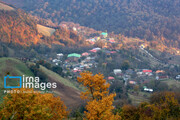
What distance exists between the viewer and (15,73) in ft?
85.7

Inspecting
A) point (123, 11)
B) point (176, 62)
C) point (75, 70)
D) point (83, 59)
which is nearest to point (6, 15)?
point (83, 59)

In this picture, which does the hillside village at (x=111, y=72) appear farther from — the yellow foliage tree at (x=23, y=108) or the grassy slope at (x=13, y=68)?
the yellow foliage tree at (x=23, y=108)

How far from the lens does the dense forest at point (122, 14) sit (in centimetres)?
8788

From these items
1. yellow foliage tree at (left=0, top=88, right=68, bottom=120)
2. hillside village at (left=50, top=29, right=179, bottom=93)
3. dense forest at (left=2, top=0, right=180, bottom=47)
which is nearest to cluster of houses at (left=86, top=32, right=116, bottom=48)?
dense forest at (left=2, top=0, right=180, bottom=47)

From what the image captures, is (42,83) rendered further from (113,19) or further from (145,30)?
(113,19)

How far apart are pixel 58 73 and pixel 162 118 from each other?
23713 millimetres

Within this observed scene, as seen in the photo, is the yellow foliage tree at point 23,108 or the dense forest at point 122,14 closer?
the yellow foliage tree at point 23,108

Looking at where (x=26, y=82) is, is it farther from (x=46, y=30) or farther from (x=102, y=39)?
(x=102, y=39)

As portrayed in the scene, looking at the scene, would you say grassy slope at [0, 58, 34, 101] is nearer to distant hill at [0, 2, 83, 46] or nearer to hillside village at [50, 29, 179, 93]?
hillside village at [50, 29, 179, 93]

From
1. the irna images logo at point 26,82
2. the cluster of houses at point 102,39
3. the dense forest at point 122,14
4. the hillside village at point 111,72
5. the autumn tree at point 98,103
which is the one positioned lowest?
the hillside village at point 111,72

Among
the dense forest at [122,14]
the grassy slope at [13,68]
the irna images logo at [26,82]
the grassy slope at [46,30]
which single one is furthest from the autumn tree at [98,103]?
the dense forest at [122,14]

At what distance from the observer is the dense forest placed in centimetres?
8788

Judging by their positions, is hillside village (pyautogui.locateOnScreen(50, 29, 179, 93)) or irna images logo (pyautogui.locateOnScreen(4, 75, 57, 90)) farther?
A: hillside village (pyautogui.locateOnScreen(50, 29, 179, 93))

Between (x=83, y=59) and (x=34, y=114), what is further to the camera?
(x=83, y=59)
